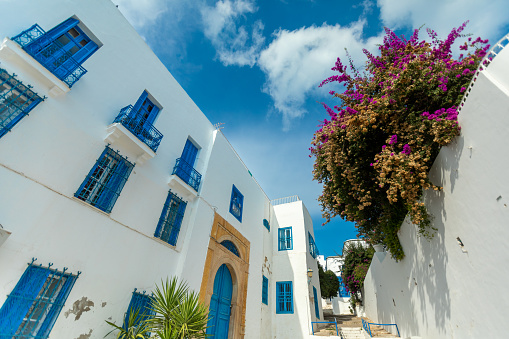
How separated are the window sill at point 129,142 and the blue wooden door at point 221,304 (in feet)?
16.3

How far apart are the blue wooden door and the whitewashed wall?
6114 mm

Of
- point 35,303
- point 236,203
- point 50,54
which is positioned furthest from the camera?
point 236,203

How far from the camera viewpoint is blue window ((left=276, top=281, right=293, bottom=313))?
12375mm

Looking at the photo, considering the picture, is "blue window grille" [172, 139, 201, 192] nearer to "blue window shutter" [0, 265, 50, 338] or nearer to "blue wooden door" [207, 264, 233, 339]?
"blue wooden door" [207, 264, 233, 339]

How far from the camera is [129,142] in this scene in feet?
19.9

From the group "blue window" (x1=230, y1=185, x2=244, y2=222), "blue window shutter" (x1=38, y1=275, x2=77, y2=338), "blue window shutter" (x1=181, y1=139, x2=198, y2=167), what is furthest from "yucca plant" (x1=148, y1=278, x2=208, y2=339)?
"blue window" (x1=230, y1=185, x2=244, y2=222)

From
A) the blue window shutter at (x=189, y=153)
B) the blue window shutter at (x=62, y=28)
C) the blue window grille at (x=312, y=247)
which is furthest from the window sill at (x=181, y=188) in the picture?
the blue window grille at (x=312, y=247)

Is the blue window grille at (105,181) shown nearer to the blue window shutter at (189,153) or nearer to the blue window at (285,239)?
the blue window shutter at (189,153)

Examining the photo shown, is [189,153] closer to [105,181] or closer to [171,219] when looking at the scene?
[171,219]

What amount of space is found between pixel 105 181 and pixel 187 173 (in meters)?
2.75

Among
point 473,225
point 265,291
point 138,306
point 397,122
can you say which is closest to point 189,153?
point 138,306

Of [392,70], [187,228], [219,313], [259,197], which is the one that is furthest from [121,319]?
[259,197]

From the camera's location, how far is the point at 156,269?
626 centimetres

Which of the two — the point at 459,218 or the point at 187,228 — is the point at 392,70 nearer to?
the point at 459,218
